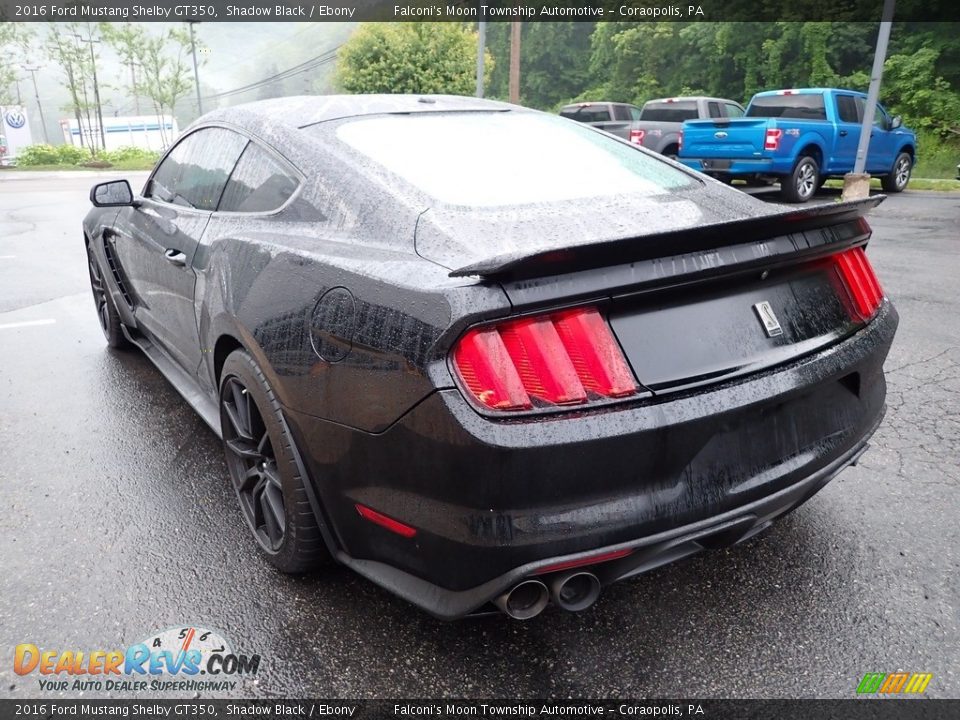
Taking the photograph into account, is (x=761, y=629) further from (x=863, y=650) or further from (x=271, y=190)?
(x=271, y=190)

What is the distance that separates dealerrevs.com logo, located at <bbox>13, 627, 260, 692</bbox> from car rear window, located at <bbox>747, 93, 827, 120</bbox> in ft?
47.7

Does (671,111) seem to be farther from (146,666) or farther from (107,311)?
(146,666)

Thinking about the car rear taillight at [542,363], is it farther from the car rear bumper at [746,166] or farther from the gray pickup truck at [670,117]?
the gray pickup truck at [670,117]

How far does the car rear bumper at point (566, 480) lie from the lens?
1.68 meters

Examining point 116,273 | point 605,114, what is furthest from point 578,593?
Answer: point 605,114

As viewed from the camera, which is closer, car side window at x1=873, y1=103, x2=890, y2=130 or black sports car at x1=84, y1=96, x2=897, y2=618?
black sports car at x1=84, y1=96, x2=897, y2=618

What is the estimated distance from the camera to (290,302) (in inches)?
84.8

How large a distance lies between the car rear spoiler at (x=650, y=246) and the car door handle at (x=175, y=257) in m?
1.73

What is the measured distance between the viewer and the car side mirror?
372cm

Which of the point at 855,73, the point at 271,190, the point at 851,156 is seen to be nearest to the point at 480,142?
the point at 271,190

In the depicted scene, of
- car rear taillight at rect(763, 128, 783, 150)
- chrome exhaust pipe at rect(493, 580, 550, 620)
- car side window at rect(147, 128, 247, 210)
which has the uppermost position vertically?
car side window at rect(147, 128, 247, 210)

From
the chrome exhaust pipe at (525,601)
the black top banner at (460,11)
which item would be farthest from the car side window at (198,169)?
the black top banner at (460,11)

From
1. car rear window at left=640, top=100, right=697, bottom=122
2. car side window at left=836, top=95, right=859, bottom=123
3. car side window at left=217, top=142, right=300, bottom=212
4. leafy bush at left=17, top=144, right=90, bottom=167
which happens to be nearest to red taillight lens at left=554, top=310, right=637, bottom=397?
car side window at left=217, top=142, right=300, bottom=212

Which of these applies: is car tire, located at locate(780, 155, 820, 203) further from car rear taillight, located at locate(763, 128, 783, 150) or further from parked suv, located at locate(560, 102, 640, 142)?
parked suv, located at locate(560, 102, 640, 142)
